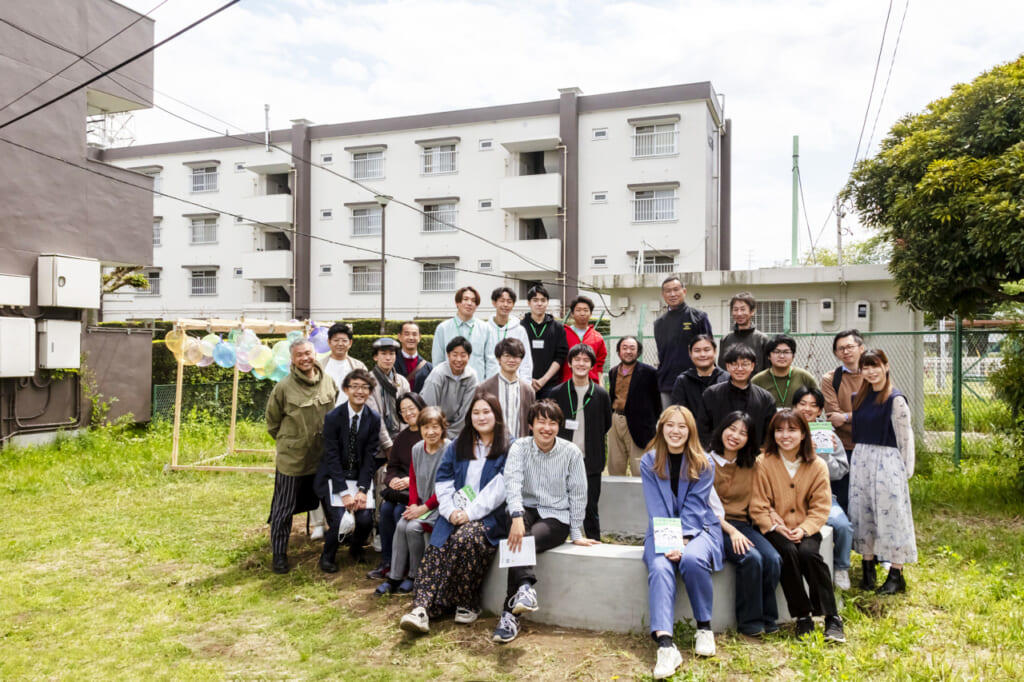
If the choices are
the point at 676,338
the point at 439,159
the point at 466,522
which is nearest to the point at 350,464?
the point at 466,522

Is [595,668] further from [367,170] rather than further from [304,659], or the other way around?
[367,170]

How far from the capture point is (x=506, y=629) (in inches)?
177

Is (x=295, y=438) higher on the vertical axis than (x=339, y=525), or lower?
higher

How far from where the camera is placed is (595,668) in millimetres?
4094

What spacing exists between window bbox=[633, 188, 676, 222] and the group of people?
1960 cm

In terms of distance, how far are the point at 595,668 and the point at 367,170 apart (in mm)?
27595

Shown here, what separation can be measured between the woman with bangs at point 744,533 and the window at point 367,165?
86.1 ft

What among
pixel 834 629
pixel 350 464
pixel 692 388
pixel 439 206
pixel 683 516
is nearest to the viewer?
pixel 834 629

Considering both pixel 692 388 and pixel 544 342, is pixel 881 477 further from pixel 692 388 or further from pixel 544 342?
pixel 544 342

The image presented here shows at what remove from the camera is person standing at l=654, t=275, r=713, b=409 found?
652 centimetres

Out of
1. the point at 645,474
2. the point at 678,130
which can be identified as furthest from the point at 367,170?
the point at 645,474

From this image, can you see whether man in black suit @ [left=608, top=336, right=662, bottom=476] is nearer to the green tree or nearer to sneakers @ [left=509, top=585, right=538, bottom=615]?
sneakers @ [left=509, top=585, right=538, bottom=615]

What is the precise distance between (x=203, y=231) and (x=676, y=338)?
99.4ft

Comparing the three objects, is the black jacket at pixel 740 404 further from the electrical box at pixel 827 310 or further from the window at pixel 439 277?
the window at pixel 439 277
